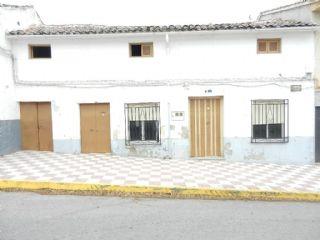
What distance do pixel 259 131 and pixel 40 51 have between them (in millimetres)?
8611

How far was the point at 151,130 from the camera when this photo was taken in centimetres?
1201

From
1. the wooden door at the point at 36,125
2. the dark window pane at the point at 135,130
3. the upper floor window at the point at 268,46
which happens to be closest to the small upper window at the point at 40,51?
the wooden door at the point at 36,125

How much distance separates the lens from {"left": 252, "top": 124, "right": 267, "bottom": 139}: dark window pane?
1181 cm

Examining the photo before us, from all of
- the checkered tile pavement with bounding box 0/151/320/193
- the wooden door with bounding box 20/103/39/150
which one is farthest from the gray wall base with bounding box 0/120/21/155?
the checkered tile pavement with bounding box 0/151/320/193

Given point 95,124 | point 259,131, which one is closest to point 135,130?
point 95,124

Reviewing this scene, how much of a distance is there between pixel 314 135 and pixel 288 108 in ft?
4.61

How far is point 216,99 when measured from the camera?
11.9 m

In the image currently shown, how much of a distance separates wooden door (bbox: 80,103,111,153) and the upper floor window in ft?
19.4

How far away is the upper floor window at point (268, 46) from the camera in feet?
A: 38.2

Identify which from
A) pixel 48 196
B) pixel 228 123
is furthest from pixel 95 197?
pixel 228 123

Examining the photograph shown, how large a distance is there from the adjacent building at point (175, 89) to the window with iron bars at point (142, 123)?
37 millimetres

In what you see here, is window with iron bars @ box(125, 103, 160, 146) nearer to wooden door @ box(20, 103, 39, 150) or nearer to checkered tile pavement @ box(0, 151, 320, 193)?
checkered tile pavement @ box(0, 151, 320, 193)

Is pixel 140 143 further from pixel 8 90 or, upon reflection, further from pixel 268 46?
pixel 268 46

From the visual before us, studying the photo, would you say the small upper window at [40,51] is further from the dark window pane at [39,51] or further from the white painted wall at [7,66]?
the white painted wall at [7,66]
